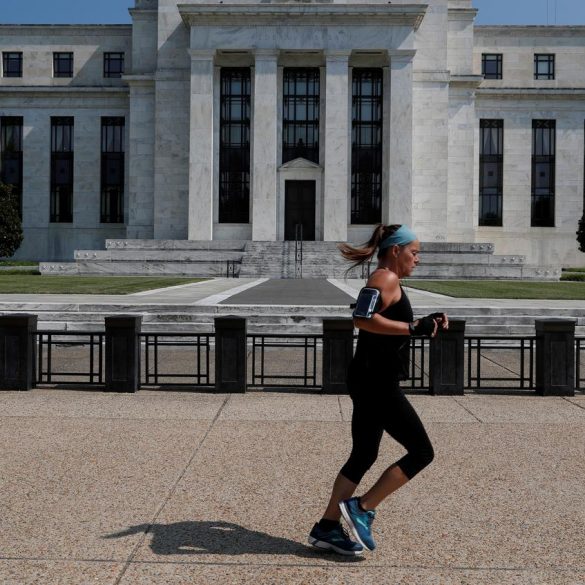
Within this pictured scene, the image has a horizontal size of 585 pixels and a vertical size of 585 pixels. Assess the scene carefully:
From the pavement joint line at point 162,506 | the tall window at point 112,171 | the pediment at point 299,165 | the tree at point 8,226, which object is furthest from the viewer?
the tall window at point 112,171

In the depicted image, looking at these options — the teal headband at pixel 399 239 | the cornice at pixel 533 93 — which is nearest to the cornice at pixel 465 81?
the cornice at pixel 533 93

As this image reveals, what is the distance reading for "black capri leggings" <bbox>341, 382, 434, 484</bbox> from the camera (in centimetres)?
471

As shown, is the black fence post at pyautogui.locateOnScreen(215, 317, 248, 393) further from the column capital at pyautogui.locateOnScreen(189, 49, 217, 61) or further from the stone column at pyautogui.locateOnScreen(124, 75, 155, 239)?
the stone column at pyautogui.locateOnScreen(124, 75, 155, 239)

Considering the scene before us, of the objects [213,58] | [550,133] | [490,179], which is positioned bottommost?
[490,179]

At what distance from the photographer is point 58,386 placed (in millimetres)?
11227

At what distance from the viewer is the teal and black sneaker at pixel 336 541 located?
4.73 meters

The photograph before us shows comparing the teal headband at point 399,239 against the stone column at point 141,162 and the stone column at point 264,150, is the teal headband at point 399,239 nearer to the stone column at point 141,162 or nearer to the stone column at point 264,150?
the stone column at point 264,150

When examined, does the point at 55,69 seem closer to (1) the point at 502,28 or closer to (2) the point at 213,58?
(2) the point at 213,58

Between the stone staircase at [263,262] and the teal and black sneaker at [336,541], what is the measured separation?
3185cm

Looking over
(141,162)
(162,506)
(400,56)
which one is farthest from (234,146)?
(162,506)

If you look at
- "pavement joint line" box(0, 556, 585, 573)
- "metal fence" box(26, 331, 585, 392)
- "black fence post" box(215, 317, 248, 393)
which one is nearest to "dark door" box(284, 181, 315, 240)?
"metal fence" box(26, 331, 585, 392)

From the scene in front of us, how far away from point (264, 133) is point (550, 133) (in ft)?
70.8

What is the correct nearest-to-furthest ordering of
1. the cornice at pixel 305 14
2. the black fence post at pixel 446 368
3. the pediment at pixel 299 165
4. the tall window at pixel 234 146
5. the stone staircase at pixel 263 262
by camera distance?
the black fence post at pixel 446 368
the stone staircase at pixel 263 262
the cornice at pixel 305 14
the pediment at pixel 299 165
the tall window at pixel 234 146

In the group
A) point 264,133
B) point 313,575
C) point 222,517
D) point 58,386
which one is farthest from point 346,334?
point 264,133
